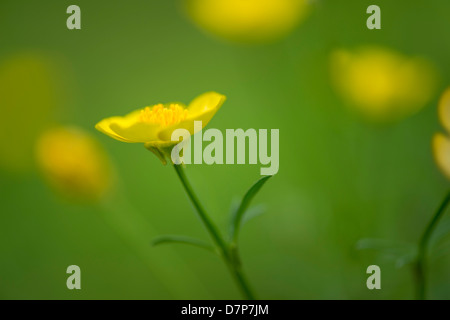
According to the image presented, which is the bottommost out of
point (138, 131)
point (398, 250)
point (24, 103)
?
point (398, 250)

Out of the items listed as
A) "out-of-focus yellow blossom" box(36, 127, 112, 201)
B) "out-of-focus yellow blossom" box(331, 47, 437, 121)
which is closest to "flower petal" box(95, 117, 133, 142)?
"out-of-focus yellow blossom" box(36, 127, 112, 201)

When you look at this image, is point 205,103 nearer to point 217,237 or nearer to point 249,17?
point 217,237

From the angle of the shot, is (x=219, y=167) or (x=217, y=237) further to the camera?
(x=219, y=167)

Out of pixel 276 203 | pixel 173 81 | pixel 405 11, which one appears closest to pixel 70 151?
pixel 276 203

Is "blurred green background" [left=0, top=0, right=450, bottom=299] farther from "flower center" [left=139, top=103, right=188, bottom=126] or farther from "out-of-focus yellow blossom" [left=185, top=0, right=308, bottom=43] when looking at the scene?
"flower center" [left=139, top=103, right=188, bottom=126]

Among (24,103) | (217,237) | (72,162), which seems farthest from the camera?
(24,103)

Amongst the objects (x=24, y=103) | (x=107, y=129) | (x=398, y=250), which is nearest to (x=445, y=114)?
(x=398, y=250)

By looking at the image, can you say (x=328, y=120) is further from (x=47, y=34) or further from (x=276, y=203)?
(x=47, y=34)

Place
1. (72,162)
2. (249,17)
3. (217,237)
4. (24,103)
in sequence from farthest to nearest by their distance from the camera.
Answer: (24,103), (249,17), (72,162), (217,237)
